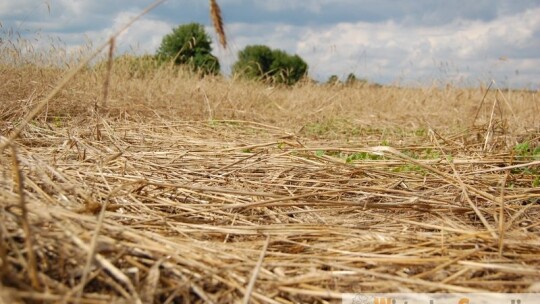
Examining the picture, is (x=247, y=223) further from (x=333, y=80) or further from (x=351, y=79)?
(x=351, y=79)

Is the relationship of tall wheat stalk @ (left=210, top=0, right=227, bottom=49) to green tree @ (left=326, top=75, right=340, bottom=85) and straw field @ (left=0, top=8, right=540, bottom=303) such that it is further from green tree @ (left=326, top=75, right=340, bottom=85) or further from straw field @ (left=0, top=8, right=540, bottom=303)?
green tree @ (left=326, top=75, right=340, bottom=85)

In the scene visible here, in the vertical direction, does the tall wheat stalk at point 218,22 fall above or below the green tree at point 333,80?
below

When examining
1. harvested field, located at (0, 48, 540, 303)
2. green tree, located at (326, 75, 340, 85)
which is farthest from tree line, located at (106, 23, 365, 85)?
harvested field, located at (0, 48, 540, 303)

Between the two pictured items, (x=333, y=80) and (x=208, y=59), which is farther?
(x=208, y=59)

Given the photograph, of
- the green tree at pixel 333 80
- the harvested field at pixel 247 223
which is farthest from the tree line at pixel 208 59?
the harvested field at pixel 247 223

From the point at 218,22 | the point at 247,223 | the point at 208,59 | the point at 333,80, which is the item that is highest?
the point at 208,59

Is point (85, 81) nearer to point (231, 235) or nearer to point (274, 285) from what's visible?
point (231, 235)

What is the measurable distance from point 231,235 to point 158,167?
835 mm

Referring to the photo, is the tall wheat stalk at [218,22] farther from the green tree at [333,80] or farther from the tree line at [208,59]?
the green tree at [333,80]

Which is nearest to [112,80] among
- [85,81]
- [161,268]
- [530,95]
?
[85,81]

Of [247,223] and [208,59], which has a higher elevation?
[208,59]

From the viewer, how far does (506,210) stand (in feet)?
5.30

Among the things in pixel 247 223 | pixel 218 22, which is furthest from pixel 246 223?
pixel 218 22

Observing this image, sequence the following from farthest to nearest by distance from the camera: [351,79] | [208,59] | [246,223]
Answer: [208,59] < [351,79] < [246,223]
